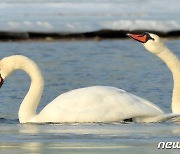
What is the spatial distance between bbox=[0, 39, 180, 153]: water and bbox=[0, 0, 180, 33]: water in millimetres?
916

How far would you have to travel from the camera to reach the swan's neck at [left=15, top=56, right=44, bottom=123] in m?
10.4

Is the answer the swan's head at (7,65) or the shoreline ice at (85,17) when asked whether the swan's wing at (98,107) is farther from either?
the shoreline ice at (85,17)

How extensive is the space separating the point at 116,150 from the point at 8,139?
120cm

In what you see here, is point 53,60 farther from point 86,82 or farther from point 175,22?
point 175,22

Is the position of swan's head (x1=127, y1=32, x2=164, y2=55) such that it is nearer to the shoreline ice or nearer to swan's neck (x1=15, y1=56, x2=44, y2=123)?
swan's neck (x1=15, y1=56, x2=44, y2=123)

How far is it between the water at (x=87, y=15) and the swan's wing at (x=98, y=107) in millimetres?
9627

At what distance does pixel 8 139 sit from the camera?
28.2ft

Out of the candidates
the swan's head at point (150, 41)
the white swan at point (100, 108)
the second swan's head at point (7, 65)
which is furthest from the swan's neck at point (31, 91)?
A: the swan's head at point (150, 41)

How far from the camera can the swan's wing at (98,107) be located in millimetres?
9922

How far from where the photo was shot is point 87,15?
21.8 m

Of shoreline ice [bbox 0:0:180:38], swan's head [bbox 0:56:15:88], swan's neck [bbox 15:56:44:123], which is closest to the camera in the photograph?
swan's neck [bbox 15:56:44:123]

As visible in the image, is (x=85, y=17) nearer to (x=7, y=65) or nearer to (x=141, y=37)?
(x=141, y=37)

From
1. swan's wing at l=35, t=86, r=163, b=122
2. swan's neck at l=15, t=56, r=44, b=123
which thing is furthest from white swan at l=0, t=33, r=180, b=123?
swan's neck at l=15, t=56, r=44, b=123

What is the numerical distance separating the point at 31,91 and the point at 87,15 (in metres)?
11.2
